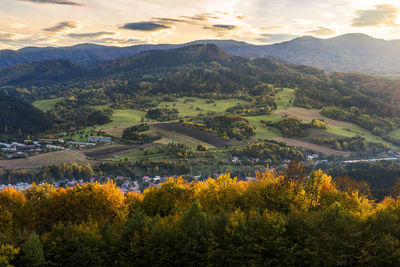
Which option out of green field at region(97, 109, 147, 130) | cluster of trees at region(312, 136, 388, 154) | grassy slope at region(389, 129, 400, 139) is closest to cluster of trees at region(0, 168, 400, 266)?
cluster of trees at region(312, 136, 388, 154)

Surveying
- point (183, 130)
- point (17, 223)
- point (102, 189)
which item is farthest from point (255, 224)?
point (183, 130)

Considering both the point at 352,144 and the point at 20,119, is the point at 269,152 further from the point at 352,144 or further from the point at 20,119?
the point at 20,119

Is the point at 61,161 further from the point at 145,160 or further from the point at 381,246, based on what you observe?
the point at 381,246

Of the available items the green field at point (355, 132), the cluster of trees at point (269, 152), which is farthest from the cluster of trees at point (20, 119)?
the green field at point (355, 132)

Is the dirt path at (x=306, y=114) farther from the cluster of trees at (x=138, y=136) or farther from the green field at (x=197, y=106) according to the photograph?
the cluster of trees at (x=138, y=136)

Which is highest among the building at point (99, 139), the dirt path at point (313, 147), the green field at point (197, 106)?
the green field at point (197, 106)

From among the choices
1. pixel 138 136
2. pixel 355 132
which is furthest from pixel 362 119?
pixel 138 136

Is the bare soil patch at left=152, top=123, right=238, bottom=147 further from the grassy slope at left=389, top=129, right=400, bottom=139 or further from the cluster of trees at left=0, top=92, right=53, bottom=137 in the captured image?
the grassy slope at left=389, top=129, right=400, bottom=139
